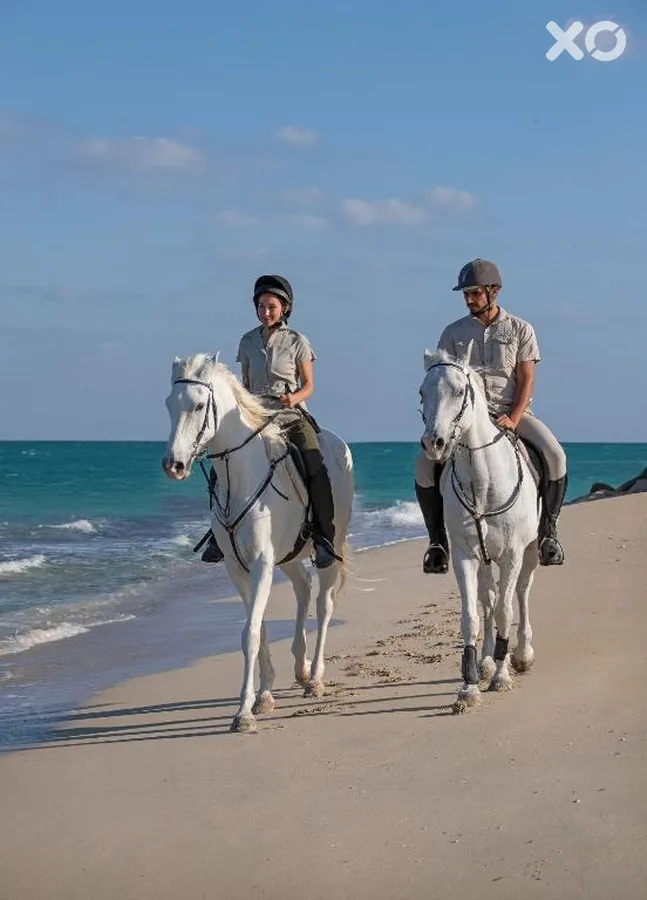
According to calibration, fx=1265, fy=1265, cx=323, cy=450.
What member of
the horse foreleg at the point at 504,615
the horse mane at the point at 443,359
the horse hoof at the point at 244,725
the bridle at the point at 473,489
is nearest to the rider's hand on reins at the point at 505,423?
the bridle at the point at 473,489

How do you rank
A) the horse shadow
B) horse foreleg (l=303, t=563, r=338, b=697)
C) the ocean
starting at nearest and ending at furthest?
the horse shadow < horse foreleg (l=303, t=563, r=338, b=697) < the ocean

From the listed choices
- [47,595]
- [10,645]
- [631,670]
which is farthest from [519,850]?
[47,595]

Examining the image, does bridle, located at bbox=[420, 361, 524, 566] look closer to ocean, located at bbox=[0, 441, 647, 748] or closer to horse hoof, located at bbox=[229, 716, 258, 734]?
horse hoof, located at bbox=[229, 716, 258, 734]

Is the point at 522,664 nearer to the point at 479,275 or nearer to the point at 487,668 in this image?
the point at 487,668

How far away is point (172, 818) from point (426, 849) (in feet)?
4.31

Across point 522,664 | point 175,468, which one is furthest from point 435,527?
point 175,468

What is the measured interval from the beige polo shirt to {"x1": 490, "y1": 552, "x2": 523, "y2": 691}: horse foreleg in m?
1.95

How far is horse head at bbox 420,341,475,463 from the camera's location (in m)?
7.06

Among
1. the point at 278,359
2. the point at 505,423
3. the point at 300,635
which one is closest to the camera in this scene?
the point at 505,423

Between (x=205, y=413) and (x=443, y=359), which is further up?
(x=443, y=359)

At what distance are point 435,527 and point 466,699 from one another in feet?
4.26

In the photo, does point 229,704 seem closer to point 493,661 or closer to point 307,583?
point 307,583

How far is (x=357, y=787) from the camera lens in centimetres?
610

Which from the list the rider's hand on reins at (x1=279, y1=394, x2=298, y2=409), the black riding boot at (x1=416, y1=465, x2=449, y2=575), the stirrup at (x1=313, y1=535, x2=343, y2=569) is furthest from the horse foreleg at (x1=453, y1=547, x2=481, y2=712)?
the rider's hand on reins at (x1=279, y1=394, x2=298, y2=409)
